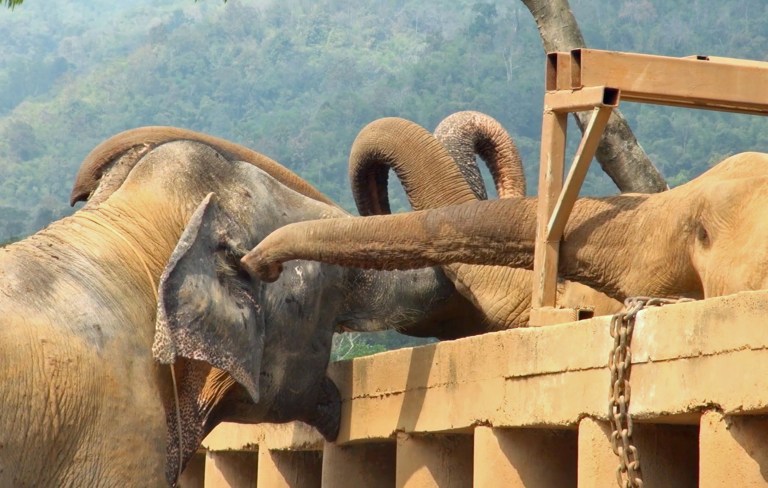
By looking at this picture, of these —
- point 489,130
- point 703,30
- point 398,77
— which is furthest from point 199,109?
point 489,130

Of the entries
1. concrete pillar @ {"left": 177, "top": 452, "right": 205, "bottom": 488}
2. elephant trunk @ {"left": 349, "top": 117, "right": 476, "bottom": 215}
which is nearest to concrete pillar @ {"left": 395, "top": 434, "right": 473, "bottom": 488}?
elephant trunk @ {"left": 349, "top": 117, "right": 476, "bottom": 215}

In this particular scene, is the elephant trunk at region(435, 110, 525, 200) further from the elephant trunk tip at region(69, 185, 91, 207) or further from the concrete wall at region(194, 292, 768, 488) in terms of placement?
the elephant trunk tip at region(69, 185, 91, 207)

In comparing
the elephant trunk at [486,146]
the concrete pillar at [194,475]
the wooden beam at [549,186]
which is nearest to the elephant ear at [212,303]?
the wooden beam at [549,186]

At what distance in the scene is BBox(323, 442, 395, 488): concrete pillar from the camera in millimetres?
6492

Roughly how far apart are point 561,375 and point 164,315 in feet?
4.99

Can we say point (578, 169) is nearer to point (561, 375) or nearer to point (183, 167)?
point (561, 375)

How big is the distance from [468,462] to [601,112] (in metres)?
1.52

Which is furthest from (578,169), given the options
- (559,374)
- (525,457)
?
(525,457)

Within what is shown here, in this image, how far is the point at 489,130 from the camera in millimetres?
7855

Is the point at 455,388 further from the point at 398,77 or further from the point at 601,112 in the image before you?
the point at 398,77

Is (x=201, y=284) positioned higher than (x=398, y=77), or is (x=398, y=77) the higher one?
(x=398, y=77)

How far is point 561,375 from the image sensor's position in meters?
4.73

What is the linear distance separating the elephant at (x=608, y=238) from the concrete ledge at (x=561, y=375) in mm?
391

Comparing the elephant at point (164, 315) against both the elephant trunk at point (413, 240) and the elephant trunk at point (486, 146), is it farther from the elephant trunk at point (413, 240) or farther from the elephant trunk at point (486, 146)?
the elephant trunk at point (486, 146)
